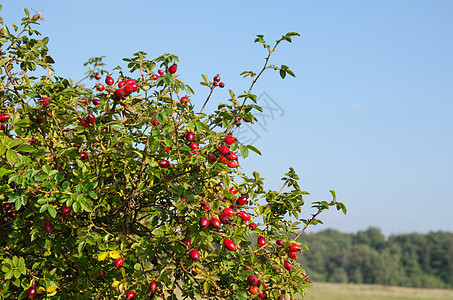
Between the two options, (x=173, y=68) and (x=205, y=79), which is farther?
(x=205, y=79)

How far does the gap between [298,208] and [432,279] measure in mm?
85149

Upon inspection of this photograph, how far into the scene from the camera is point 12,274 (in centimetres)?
376

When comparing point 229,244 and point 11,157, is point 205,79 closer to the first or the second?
point 229,244

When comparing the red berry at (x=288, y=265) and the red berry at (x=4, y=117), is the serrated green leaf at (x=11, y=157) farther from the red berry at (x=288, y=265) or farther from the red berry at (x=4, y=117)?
the red berry at (x=288, y=265)

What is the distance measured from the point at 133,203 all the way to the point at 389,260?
8818 centimetres

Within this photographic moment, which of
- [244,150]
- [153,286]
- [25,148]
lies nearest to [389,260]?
[153,286]

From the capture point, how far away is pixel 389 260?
3292 inches

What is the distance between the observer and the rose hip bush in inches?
142

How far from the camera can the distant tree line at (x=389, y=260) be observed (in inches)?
3105

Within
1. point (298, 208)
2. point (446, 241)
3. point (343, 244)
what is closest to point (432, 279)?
point (446, 241)

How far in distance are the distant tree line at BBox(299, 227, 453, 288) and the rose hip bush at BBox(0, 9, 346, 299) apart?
76416 mm

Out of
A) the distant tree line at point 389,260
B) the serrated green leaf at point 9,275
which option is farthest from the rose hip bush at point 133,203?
the distant tree line at point 389,260

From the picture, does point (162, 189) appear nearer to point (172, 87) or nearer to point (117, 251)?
point (117, 251)

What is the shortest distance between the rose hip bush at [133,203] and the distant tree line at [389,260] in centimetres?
7642
